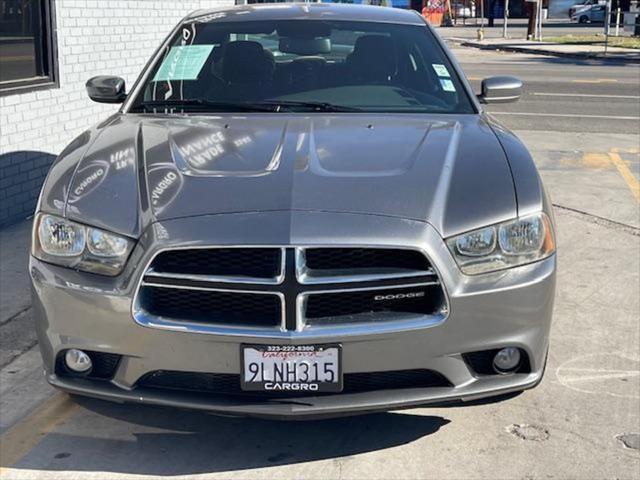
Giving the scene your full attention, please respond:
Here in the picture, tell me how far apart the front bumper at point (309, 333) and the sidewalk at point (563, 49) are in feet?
86.3

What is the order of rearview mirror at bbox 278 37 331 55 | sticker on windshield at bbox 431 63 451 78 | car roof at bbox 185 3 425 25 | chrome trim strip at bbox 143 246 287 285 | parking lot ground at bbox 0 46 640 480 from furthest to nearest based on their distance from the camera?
car roof at bbox 185 3 425 25 < rearview mirror at bbox 278 37 331 55 < sticker on windshield at bbox 431 63 451 78 < parking lot ground at bbox 0 46 640 480 < chrome trim strip at bbox 143 246 287 285

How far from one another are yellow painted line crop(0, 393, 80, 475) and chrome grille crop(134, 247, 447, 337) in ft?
2.91

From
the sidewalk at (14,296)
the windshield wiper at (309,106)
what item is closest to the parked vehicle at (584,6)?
the sidewalk at (14,296)

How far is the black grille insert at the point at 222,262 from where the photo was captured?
3406 millimetres

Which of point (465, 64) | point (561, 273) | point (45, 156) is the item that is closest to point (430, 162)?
point (561, 273)

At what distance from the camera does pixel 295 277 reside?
336 centimetres

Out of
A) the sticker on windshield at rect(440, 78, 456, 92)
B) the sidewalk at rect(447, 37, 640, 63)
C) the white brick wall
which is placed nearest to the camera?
the sticker on windshield at rect(440, 78, 456, 92)

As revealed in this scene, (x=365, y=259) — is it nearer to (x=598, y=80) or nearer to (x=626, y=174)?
(x=626, y=174)

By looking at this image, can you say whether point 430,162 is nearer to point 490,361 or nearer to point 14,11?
point 490,361

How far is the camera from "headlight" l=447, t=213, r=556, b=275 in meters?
Result: 3.51

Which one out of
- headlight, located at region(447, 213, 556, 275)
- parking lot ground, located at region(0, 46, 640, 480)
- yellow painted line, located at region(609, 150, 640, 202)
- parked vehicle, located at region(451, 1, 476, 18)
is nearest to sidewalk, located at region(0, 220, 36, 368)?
parking lot ground, located at region(0, 46, 640, 480)

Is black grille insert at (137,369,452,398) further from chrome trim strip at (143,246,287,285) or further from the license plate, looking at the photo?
chrome trim strip at (143,246,287,285)

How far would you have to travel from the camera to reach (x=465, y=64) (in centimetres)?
2645

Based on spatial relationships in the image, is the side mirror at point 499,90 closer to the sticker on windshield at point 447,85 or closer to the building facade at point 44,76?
the sticker on windshield at point 447,85
